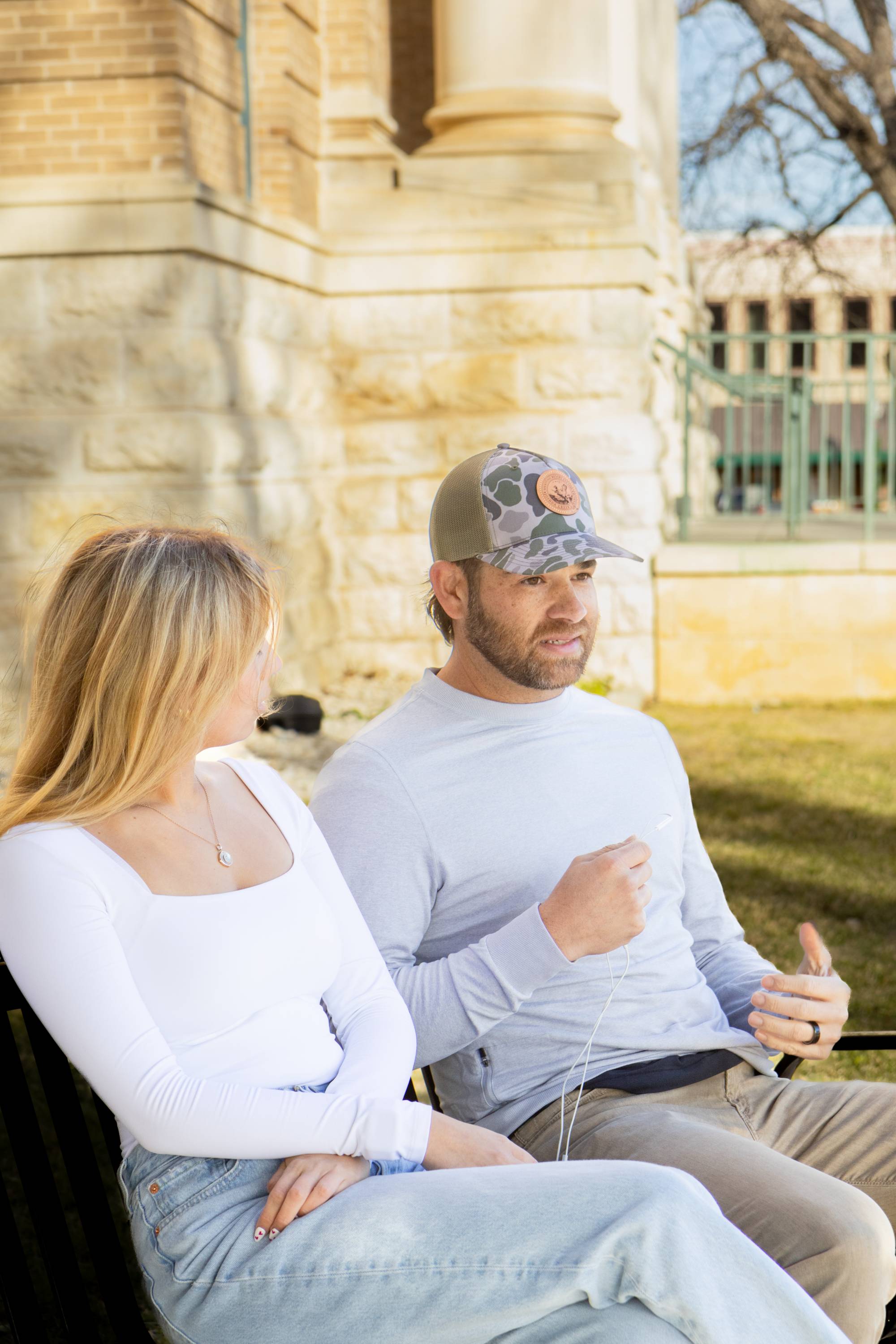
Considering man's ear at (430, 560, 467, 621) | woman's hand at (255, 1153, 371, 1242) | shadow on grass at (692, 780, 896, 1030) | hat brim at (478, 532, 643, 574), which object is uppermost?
hat brim at (478, 532, 643, 574)

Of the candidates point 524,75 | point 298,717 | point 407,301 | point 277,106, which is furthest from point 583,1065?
point 524,75

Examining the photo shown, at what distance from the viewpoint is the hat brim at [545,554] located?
2516mm

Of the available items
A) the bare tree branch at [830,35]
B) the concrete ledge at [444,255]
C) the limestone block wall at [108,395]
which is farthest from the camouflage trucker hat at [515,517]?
the bare tree branch at [830,35]

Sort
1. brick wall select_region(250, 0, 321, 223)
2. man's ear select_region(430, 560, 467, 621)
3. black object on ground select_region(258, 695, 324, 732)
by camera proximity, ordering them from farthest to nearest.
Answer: brick wall select_region(250, 0, 321, 223), black object on ground select_region(258, 695, 324, 732), man's ear select_region(430, 560, 467, 621)

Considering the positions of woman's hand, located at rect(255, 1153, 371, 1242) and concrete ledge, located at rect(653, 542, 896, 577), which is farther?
concrete ledge, located at rect(653, 542, 896, 577)

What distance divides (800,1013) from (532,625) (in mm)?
806

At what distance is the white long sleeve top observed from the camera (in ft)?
5.80

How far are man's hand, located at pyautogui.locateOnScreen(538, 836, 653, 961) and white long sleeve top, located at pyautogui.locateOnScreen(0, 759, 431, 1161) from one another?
32 centimetres

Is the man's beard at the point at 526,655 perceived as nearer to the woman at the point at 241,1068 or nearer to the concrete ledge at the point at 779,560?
the woman at the point at 241,1068

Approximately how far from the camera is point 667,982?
Result: 2475 mm

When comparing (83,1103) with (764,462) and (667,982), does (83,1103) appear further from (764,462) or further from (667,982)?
(764,462)

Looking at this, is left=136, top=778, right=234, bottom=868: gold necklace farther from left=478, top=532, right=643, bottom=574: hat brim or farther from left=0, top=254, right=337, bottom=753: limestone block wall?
left=0, top=254, right=337, bottom=753: limestone block wall

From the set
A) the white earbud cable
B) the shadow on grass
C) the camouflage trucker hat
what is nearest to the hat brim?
the camouflage trucker hat

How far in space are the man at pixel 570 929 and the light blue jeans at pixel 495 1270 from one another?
370 millimetres
